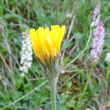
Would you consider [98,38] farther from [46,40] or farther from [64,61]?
[46,40]

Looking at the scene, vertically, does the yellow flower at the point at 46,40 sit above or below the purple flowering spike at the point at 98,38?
below

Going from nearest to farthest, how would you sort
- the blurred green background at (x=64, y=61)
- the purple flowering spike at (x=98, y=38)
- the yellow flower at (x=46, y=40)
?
the yellow flower at (x=46, y=40) < the purple flowering spike at (x=98, y=38) < the blurred green background at (x=64, y=61)

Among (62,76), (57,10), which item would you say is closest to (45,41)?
(62,76)

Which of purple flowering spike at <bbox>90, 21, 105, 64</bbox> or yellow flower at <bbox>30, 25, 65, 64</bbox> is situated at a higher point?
purple flowering spike at <bbox>90, 21, 105, 64</bbox>

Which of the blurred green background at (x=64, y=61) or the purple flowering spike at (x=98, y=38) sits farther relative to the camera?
the blurred green background at (x=64, y=61)

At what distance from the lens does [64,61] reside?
216cm

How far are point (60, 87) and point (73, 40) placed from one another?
769 millimetres

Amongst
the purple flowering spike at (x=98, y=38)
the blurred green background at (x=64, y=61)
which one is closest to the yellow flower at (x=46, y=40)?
the blurred green background at (x=64, y=61)

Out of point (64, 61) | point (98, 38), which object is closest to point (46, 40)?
point (98, 38)

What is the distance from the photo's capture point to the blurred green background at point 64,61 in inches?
72.9

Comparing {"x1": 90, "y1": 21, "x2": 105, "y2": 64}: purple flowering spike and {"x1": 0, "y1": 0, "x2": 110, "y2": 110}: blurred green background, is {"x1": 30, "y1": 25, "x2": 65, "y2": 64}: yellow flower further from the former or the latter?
Result: {"x1": 90, "y1": 21, "x2": 105, "y2": 64}: purple flowering spike

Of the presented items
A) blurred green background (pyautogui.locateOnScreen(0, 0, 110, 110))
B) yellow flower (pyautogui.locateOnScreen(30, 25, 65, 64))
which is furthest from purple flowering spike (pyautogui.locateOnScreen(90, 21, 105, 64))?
yellow flower (pyautogui.locateOnScreen(30, 25, 65, 64))

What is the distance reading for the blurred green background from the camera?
6.08 feet

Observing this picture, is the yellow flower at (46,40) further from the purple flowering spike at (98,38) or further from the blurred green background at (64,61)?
the purple flowering spike at (98,38)
